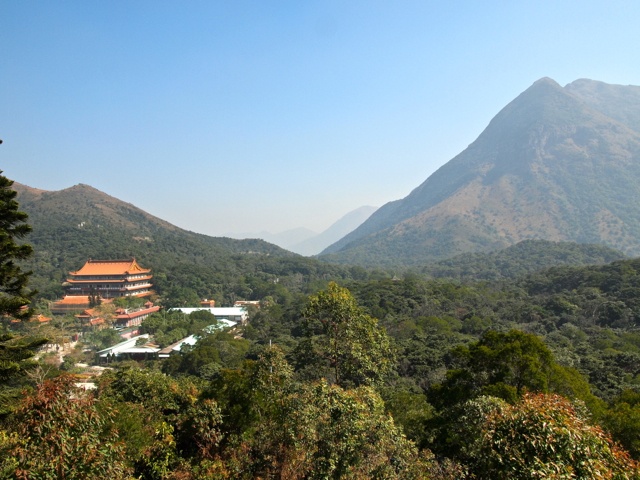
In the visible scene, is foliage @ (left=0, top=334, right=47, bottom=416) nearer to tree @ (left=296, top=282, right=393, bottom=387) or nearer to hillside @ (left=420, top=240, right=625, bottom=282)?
tree @ (left=296, top=282, right=393, bottom=387)

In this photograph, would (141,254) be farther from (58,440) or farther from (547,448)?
(547,448)

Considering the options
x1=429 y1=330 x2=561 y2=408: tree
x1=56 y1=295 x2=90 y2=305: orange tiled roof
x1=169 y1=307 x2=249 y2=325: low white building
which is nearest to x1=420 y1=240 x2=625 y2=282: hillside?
x1=169 y1=307 x2=249 y2=325: low white building

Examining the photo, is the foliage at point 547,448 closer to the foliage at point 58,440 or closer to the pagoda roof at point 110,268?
the foliage at point 58,440

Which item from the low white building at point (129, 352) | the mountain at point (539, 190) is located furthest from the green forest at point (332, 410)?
the mountain at point (539, 190)

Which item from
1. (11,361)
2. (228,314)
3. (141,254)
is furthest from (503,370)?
(141,254)

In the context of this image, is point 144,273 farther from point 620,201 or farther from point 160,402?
point 620,201

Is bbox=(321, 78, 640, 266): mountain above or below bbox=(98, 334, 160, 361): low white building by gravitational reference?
above

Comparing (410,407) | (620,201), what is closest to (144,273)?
(410,407)

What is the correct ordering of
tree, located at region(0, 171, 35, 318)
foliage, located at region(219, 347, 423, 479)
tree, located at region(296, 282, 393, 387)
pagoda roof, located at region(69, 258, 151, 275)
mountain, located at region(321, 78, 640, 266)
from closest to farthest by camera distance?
foliage, located at region(219, 347, 423, 479)
tree, located at region(0, 171, 35, 318)
tree, located at region(296, 282, 393, 387)
pagoda roof, located at region(69, 258, 151, 275)
mountain, located at region(321, 78, 640, 266)
